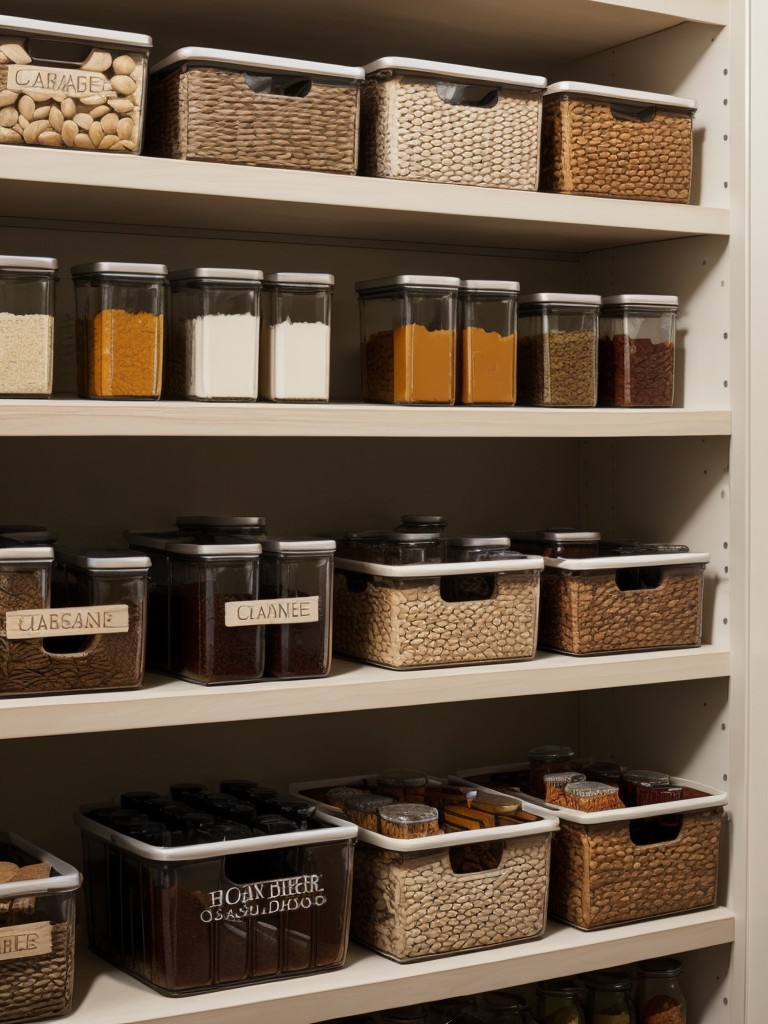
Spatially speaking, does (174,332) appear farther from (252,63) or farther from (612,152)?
(612,152)

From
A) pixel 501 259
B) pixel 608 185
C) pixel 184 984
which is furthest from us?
pixel 501 259

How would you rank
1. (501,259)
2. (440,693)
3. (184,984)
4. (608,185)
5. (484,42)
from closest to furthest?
1. (184,984)
2. (440,693)
3. (608,185)
4. (484,42)
5. (501,259)

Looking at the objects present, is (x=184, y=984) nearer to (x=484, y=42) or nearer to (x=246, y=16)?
(x=246, y=16)

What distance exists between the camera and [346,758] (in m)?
2.30

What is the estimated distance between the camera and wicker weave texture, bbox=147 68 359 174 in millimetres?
1758

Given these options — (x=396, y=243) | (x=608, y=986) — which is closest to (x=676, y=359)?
(x=396, y=243)

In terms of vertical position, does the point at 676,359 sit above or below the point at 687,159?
below

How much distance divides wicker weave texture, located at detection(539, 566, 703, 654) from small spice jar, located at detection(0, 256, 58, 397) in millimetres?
870

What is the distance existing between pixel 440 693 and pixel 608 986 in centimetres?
61

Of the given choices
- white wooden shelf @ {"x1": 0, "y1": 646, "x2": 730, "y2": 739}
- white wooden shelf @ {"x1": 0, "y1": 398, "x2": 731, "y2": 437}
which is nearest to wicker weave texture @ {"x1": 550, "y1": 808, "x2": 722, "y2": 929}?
white wooden shelf @ {"x1": 0, "y1": 646, "x2": 730, "y2": 739}

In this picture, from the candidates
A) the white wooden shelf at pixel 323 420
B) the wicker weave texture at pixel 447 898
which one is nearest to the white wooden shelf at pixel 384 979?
the wicker weave texture at pixel 447 898

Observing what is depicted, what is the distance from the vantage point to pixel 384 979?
1.83 m

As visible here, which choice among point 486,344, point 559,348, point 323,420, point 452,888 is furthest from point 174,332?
point 452,888

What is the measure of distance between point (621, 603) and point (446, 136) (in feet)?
2.48
